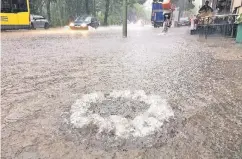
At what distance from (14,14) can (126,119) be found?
20644 millimetres

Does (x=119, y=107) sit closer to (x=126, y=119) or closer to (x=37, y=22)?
(x=126, y=119)

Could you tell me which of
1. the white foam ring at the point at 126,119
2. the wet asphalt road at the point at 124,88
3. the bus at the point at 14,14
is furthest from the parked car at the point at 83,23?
the white foam ring at the point at 126,119

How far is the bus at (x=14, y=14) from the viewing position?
845 inches

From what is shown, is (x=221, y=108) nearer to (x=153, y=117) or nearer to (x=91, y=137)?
(x=153, y=117)

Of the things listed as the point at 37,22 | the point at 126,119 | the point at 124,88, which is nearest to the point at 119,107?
the point at 126,119

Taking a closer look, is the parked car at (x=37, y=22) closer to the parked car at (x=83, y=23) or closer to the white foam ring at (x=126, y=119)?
the parked car at (x=83, y=23)

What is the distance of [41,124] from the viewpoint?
150 inches

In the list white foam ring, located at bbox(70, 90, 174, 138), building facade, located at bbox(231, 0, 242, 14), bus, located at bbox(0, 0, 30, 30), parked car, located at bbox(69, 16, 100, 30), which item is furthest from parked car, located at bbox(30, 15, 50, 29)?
white foam ring, located at bbox(70, 90, 174, 138)

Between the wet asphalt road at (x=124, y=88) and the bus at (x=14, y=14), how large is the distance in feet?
44.6

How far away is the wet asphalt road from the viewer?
126 inches

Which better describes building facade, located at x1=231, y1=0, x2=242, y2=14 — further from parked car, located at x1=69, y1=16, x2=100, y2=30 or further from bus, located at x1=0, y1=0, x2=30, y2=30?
bus, located at x1=0, y1=0, x2=30, y2=30

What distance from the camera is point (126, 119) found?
3736 millimetres

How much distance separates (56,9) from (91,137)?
40566 mm

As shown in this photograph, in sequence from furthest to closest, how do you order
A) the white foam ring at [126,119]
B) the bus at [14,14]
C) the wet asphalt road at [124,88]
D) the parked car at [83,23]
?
the parked car at [83,23] < the bus at [14,14] < the white foam ring at [126,119] < the wet asphalt road at [124,88]
